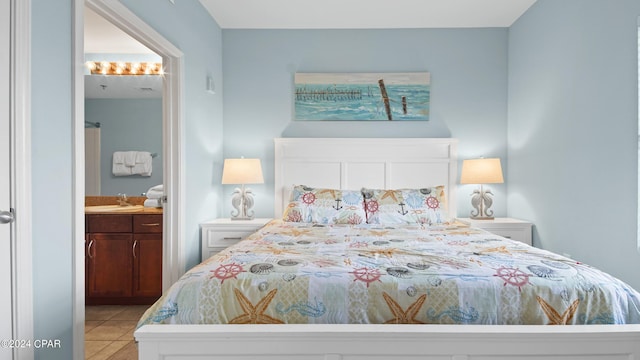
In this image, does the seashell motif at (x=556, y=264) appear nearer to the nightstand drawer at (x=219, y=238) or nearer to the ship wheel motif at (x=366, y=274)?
the ship wheel motif at (x=366, y=274)

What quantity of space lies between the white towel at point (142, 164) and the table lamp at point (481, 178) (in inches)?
118

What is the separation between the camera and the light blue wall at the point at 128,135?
149 inches

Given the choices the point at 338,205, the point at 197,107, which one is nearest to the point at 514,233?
the point at 338,205

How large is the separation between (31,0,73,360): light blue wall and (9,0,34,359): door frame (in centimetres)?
4

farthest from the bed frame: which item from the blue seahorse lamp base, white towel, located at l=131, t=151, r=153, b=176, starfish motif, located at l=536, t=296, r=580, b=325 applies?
white towel, located at l=131, t=151, r=153, b=176

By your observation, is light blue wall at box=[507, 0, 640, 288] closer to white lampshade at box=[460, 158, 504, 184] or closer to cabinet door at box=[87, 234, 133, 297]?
white lampshade at box=[460, 158, 504, 184]

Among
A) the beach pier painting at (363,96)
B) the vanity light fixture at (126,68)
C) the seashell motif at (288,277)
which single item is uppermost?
the vanity light fixture at (126,68)

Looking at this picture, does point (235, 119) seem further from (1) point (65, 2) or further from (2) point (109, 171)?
(1) point (65, 2)

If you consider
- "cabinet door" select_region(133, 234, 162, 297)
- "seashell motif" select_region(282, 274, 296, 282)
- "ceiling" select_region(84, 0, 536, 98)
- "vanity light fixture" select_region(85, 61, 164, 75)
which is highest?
"ceiling" select_region(84, 0, 536, 98)

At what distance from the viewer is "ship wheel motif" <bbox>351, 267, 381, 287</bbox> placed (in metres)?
1.57

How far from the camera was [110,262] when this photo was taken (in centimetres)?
327

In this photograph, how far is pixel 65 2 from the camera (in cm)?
175

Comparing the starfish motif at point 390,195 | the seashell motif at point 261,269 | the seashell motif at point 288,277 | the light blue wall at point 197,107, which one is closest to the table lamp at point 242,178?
the light blue wall at point 197,107

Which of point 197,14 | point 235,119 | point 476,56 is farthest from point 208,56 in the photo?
point 476,56
